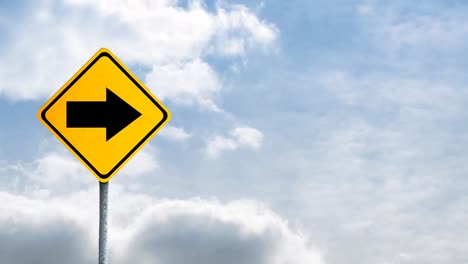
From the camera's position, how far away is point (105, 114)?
6.66 metres

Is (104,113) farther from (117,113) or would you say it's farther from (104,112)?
(117,113)

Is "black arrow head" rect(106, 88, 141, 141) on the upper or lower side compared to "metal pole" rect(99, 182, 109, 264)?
upper

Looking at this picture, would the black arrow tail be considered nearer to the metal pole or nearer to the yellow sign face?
the yellow sign face

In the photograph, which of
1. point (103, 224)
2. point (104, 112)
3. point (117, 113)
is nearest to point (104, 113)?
point (104, 112)

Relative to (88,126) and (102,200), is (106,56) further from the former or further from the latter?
(102,200)

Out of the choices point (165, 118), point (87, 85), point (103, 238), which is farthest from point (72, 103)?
point (103, 238)

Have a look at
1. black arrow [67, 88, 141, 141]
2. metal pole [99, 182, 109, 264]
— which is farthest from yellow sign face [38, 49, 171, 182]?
metal pole [99, 182, 109, 264]

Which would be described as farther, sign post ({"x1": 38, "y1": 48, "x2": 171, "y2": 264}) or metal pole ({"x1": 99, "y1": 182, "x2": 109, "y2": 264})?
sign post ({"x1": 38, "y1": 48, "x2": 171, "y2": 264})

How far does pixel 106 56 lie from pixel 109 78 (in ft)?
0.84

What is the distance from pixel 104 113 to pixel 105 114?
16 millimetres

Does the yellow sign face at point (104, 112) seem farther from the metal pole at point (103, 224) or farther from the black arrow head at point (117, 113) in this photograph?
the metal pole at point (103, 224)

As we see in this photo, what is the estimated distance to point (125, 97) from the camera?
6695 mm

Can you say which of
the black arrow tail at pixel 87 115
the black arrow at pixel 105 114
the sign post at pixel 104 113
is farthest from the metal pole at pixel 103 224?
the black arrow tail at pixel 87 115

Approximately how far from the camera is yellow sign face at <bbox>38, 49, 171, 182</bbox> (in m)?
6.56
